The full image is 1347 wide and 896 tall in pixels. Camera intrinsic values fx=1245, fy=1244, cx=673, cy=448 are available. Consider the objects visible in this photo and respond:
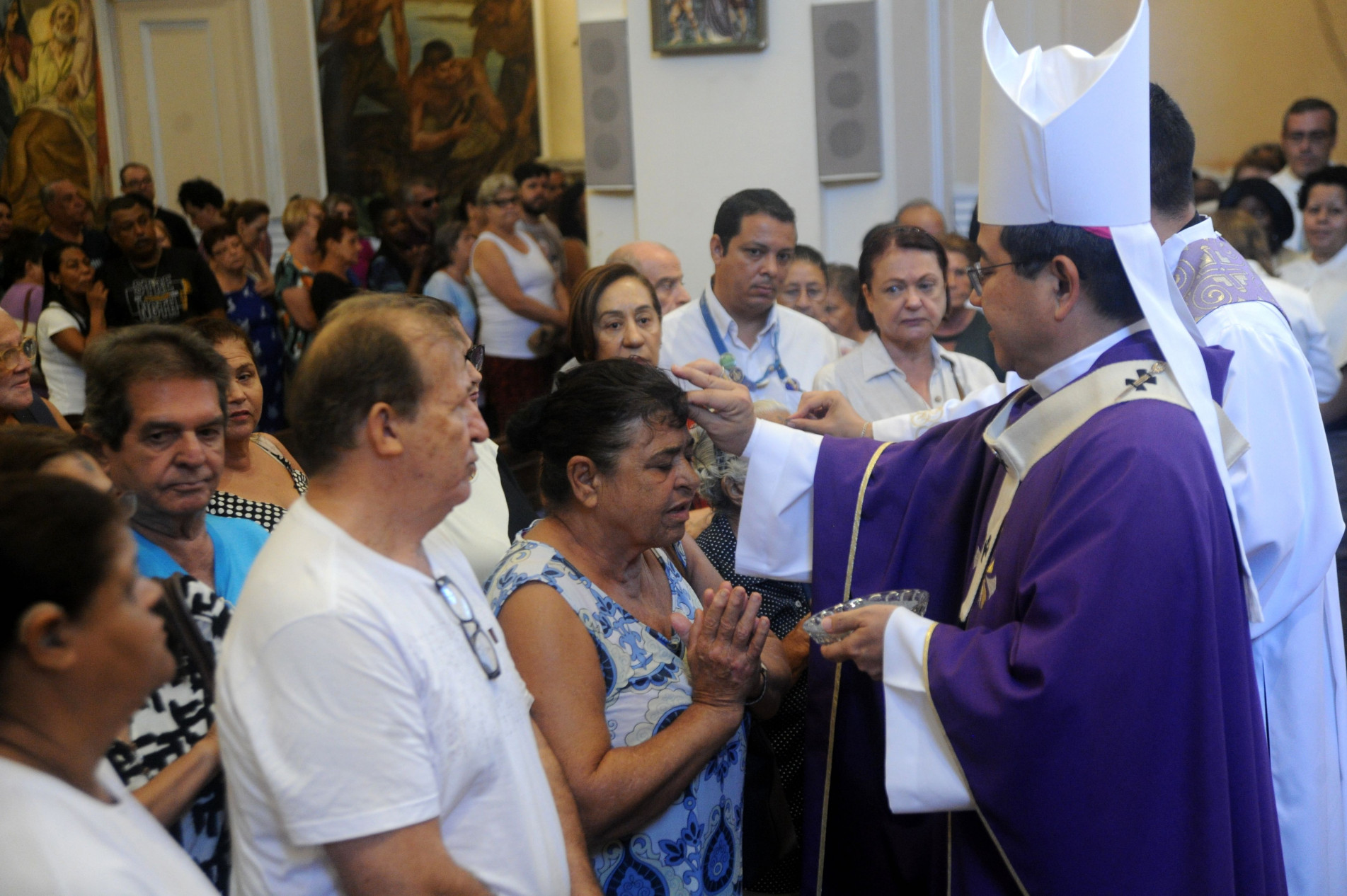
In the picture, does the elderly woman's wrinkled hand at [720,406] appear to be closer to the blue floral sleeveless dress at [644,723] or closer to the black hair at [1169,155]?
the blue floral sleeveless dress at [644,723]

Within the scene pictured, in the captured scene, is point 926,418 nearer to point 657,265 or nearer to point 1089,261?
point 1089,261

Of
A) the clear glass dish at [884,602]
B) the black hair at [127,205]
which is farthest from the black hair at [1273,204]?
the black hair at [127,205]

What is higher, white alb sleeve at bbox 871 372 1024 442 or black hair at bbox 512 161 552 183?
black hair at bbox 512 161 552 183

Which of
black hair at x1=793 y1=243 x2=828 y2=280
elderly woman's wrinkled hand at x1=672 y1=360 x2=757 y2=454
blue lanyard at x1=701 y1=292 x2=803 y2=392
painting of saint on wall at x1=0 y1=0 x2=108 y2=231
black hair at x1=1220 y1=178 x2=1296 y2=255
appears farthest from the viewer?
painting of saint on wall at x1=0 y1=0 x2=108 y2=231

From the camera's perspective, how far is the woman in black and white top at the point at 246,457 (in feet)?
9.61

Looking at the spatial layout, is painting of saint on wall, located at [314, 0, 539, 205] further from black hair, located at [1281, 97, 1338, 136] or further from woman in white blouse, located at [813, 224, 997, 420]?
woman in white blouse, located at [813, 224, 997, 420]

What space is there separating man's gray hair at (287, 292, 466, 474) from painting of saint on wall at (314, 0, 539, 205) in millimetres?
10756

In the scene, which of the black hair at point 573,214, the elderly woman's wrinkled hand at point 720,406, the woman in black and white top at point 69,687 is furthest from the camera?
the black hair at point 573,214

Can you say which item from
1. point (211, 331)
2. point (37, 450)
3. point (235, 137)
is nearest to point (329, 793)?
point (37, 450)

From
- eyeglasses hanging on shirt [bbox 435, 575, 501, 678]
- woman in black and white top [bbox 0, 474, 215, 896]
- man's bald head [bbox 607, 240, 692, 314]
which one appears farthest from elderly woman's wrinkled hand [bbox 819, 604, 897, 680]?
man's bald head [bbox 607, 240, 692, 314]

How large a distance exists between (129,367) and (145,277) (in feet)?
12.7

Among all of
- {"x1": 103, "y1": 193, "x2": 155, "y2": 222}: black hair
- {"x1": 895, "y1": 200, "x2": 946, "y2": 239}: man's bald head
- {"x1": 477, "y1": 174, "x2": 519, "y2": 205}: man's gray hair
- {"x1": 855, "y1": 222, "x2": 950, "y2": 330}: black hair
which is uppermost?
{"x1": 477, "y1": 174, "x2": 519, "y2": 205}: man's gray hair

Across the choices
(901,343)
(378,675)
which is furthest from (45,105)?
(378,675)

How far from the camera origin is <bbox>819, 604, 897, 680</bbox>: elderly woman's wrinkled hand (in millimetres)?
2260
